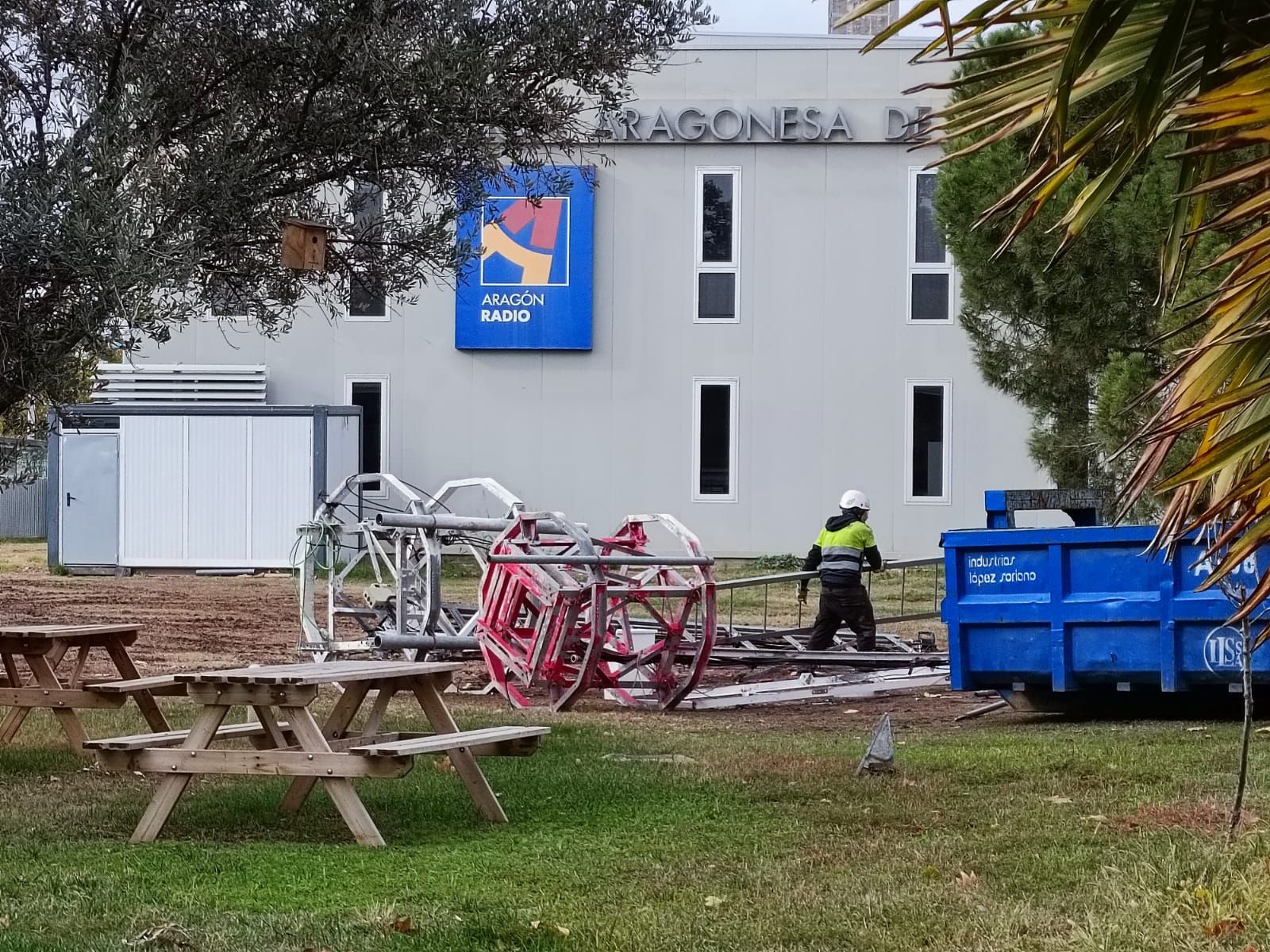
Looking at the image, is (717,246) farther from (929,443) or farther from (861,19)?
(861,19)

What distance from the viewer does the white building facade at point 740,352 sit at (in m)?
26.7

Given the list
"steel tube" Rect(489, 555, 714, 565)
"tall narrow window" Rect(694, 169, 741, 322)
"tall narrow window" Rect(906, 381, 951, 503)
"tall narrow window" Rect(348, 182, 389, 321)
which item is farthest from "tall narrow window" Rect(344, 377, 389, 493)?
"tall narrow window" Rect(348, 182, 389, 321)

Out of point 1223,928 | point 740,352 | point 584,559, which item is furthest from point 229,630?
point 1223,928

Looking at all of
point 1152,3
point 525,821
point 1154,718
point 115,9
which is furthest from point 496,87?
point 1154,718

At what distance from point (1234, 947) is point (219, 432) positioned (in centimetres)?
2245

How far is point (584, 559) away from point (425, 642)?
1.71 m

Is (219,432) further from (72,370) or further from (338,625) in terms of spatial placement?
(72,370)

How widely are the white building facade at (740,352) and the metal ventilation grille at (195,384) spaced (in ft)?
1.31

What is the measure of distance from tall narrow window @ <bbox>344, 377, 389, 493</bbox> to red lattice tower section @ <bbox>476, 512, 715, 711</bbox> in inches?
548

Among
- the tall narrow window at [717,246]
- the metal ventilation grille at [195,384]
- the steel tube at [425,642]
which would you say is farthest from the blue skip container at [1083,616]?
the metal ventilation grille at [195,384]

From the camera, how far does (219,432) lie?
25875 mm

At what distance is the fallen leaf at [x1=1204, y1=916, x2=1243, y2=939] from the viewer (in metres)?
5.02

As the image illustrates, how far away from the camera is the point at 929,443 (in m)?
26.8

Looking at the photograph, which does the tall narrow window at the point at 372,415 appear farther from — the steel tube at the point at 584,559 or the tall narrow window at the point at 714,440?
the steel tube at the point at 584,559
